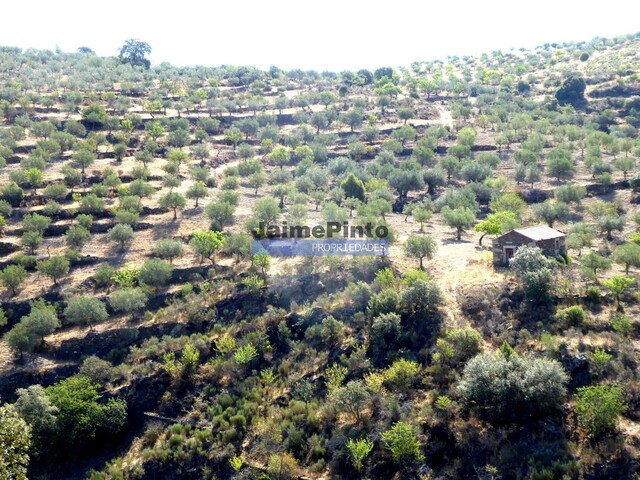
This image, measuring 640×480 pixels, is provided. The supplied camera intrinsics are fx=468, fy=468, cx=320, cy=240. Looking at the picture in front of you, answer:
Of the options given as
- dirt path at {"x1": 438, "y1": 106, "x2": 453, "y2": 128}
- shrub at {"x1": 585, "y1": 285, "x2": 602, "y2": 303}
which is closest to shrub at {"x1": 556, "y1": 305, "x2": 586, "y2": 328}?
shrub at {"x1": 585, "y1": 285, "x2": 602, "y2": 303}

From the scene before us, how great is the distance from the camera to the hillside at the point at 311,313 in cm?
2806

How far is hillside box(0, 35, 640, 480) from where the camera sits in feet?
92.1

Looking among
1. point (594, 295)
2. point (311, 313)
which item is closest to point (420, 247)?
point (311, 313)

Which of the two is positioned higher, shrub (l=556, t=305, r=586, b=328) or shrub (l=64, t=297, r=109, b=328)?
shrub (l=556, t=305, r=586, b=328)

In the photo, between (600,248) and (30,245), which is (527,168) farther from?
(30,245)

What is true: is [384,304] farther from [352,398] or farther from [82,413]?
[82,413]

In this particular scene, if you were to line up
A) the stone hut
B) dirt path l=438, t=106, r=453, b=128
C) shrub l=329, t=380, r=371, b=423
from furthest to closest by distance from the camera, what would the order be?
dirt path l=438, t=106, r=453, b=128 < the stone hut < shrub l=329, t=380, r=371, b=423

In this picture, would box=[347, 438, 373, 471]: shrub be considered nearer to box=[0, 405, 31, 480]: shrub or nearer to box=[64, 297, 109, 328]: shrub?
box=[0, 405, 31, 480]: shrub

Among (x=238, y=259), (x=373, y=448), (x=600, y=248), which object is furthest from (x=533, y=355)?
(x=238, y=259)

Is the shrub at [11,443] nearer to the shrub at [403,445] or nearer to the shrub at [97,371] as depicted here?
the shrub at [97,371]

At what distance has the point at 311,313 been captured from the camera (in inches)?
1534

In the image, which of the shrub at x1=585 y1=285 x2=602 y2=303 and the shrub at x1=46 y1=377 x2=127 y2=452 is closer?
the shrub at x1=46 y1=377 x2=127 y2=452

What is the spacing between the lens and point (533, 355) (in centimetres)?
3016

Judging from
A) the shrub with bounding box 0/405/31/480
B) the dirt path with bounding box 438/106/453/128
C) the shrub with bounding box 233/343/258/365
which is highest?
the dirt path with bounding box 438/106/453/128
